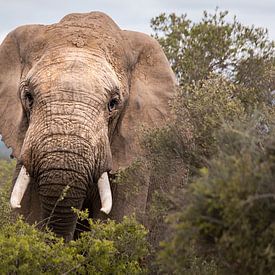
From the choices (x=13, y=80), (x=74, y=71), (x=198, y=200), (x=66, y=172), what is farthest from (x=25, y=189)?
(x=198, y=200)

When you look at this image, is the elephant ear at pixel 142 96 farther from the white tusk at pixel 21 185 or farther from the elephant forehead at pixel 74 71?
the white tusk at pixel 21 185

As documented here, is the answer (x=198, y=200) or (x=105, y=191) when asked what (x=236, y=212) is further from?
(x=105, y=191)

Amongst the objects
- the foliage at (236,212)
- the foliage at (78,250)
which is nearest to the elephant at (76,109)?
the foliage at (78,250)

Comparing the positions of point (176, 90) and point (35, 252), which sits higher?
point (176, 90)

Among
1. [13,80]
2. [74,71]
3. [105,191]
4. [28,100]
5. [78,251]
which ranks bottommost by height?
[78,251]

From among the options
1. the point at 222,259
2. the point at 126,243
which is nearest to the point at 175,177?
the point at 126,243

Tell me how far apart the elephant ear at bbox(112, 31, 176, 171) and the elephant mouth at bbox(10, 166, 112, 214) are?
415 mm

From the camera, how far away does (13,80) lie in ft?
31.5

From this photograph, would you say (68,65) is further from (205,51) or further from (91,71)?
(205,51)

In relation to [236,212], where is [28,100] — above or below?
above

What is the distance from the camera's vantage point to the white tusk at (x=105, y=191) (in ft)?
27.3

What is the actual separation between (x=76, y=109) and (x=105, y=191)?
0.74 m

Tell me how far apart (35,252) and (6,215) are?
1588 mm

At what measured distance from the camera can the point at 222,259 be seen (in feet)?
20.2
